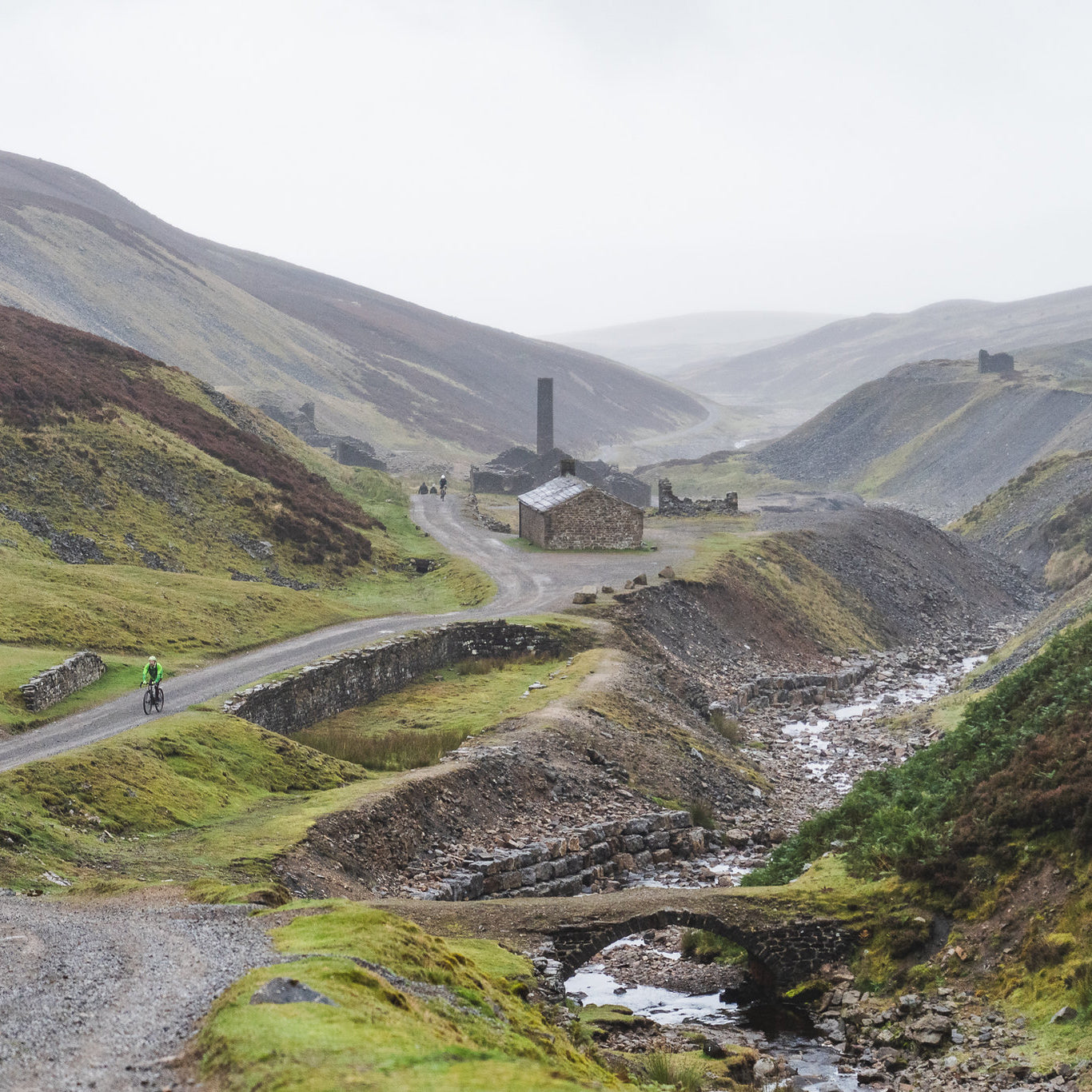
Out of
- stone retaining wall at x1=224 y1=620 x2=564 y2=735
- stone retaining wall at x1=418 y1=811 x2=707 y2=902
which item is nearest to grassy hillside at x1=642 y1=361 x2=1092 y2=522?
stone retaining wall at x1=224 y1=620 x2=564 y2=735

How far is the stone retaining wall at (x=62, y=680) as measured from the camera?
27562 mm

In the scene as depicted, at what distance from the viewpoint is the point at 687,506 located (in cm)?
8262

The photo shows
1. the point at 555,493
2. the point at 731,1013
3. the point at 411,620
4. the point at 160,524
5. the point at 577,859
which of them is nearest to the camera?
the point at 731,1013

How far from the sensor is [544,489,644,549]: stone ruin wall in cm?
6238

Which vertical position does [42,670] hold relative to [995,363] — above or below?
below

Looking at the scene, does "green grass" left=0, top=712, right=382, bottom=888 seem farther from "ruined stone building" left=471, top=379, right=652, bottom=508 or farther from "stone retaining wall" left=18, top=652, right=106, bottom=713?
"ruined stone building" left=471, top=379, right=652, bottom=508

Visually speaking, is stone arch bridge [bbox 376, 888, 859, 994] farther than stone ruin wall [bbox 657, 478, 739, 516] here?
No

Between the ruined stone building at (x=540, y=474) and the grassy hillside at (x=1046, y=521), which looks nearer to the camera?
the grassy hillside at (x=1046, y=521)

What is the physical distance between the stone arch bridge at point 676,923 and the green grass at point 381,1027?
10.6ft

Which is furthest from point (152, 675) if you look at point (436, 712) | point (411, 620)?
point (411, 620)

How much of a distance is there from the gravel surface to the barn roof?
154 feet

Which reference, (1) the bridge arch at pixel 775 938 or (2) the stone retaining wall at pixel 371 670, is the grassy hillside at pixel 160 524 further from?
(1) the bridge arch at pixel 775 938

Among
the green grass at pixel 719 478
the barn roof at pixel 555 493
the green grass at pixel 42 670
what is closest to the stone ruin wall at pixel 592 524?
the barn roof at pixel 555 493

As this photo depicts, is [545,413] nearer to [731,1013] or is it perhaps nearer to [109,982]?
[731,1013]
